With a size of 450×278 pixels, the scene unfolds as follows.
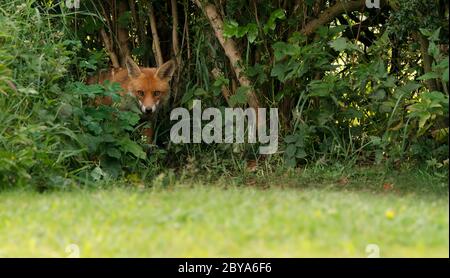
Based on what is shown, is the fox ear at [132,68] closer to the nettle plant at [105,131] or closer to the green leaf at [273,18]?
the nettle plant at [105,131]

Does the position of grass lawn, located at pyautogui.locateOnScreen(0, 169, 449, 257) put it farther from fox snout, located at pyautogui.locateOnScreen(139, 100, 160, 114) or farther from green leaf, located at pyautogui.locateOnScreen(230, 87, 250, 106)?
fox snout, located at pyautogui.locateOnScreen(139, 100, 160, 114)

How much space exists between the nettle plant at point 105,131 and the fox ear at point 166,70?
1.26 meters

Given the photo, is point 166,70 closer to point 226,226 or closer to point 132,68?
point 132,68

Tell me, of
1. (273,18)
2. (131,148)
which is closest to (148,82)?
(131,148)

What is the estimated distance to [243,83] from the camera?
9656mm

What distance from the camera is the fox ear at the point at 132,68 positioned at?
10023 mm

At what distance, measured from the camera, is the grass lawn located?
4.77 meters

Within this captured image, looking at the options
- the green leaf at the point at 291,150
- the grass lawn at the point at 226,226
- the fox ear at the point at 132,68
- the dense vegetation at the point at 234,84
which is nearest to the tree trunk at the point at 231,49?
the dense vegetation at the point at 234,84

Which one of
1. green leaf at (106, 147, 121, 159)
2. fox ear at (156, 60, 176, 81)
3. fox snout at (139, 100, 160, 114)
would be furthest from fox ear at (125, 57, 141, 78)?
green leaf at (106, 147, 121, 159)

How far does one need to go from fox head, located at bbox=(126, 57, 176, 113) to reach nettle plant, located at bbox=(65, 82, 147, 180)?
1.03m

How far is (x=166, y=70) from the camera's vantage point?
1019 cm

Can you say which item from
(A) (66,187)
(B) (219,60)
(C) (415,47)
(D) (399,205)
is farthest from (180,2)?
(D) (399,205)

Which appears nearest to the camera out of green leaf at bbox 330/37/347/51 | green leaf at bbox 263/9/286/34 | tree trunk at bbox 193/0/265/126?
green leaf at bbox 330/37/347/51

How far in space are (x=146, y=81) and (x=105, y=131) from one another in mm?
1558
